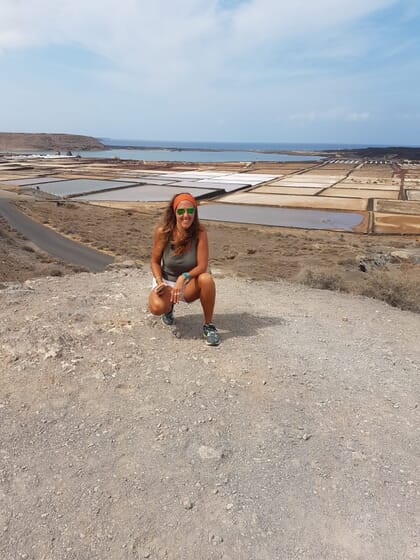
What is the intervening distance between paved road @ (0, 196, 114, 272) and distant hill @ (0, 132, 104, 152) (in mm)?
129089

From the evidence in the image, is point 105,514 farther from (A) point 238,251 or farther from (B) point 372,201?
(B) point 372,201

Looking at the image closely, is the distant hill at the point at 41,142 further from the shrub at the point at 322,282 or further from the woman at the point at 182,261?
the woman at the point at 182,261

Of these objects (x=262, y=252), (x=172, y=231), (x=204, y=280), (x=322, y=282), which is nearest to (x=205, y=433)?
(x=204, y=280)

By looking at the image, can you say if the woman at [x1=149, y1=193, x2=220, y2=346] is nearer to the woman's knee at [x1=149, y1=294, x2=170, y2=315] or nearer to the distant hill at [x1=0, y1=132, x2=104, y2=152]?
the woman's knee at [x1=149, y1=294, x2=170, y2=315]

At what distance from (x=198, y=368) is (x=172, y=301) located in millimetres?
866

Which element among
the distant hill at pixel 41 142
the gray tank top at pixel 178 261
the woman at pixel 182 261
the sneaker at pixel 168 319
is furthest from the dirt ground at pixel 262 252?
the distant hill at pixel 41 142

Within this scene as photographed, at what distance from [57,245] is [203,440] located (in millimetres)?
17004

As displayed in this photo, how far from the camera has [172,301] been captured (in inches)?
184

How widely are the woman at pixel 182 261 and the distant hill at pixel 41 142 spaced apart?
493 ft

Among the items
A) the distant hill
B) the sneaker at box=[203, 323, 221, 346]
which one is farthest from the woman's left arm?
the distant hill

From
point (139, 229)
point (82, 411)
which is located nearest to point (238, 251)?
point (139, 229)

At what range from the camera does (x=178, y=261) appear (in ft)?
15.4

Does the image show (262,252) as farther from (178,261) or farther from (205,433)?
(205,433)

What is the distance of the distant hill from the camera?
144 meters
